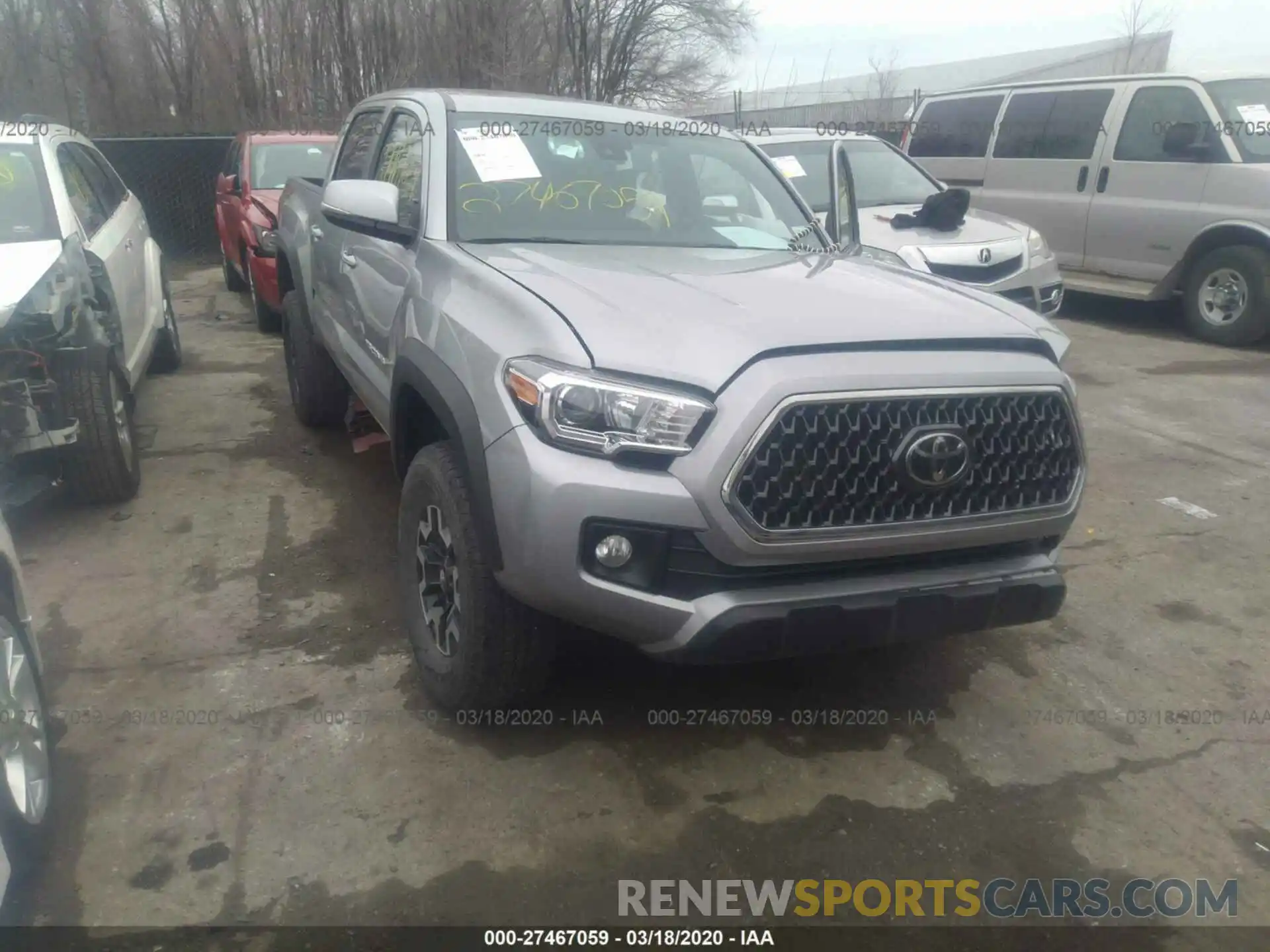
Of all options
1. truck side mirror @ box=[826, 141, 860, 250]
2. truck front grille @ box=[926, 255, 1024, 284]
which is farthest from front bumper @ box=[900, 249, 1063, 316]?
truck side mirror @ box=[826, 141, 860, 250]

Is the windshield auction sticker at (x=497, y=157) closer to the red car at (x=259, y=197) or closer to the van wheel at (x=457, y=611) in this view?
the van wheel at (x=457, y=611)

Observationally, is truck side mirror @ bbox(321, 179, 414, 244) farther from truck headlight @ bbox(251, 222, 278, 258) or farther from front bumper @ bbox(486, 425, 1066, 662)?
truck headlight @ bbox(251, 222, 278, 258)

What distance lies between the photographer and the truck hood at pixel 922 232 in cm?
658

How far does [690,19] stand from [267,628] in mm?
23719

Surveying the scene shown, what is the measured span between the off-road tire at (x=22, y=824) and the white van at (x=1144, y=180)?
8641 millimetres

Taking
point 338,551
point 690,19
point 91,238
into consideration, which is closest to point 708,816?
point 338,551

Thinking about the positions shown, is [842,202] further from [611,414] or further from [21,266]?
[21,266]

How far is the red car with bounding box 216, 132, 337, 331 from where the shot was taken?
320 inches

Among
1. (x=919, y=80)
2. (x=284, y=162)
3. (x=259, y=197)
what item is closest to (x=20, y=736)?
(x=259, y=197)

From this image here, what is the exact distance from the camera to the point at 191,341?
27.3 feet

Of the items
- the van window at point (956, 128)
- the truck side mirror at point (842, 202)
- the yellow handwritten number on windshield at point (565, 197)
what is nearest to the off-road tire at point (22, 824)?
the yellow handwritten number on windshield at point (565, 197)

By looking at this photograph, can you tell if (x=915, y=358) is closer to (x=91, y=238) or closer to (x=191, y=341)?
(x=91, y=238)

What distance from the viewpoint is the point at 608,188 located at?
360 cm

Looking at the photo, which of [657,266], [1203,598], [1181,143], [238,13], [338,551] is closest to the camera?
[657,266]
